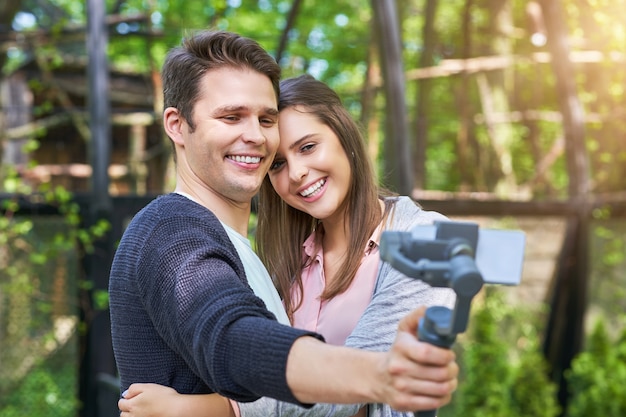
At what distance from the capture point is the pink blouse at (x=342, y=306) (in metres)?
1.95

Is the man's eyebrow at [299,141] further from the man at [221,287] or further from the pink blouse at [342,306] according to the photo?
the pink blouse at [342,306]

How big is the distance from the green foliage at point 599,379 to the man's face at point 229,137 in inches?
170

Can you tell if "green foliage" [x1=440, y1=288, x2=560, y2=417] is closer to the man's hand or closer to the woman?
the woman

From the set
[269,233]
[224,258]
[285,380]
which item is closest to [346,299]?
[269,233]

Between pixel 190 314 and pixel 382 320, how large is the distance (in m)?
0.56

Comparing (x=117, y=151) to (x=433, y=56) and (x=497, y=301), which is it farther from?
(x=497, y=301)

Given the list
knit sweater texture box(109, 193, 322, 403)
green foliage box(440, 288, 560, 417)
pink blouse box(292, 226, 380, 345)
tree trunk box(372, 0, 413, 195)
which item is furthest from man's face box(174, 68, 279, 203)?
green foliage box(440, 288, 560, 417)

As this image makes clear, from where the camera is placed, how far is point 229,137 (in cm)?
163

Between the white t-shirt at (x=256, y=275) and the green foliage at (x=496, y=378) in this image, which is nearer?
the white t-shirt at (x=256, y=275)

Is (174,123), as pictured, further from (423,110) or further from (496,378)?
(496,378)

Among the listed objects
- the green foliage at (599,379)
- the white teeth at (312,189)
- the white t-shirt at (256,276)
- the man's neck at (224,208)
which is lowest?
the green foliage at (599,379)

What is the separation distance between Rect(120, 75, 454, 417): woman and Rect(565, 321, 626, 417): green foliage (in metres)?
3.82

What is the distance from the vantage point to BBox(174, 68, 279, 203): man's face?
1630 mm

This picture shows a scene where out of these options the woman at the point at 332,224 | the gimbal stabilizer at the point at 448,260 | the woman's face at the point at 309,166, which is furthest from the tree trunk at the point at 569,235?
the gimbal stabilizer at the point at 448,260
